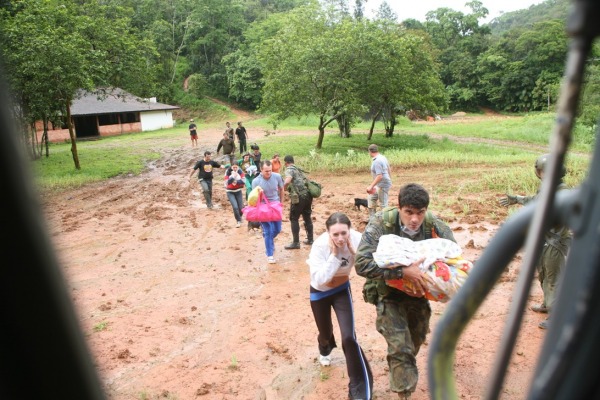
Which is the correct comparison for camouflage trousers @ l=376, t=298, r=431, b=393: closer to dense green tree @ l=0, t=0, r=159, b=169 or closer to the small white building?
dense green tree @ l=0, t=0, r=159, b=169

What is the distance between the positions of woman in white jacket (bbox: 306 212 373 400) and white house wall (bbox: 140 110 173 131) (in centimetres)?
4374

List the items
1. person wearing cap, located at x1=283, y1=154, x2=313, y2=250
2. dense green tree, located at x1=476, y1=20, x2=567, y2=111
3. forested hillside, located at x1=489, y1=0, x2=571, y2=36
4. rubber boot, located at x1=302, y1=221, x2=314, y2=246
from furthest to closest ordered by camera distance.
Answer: forested hillside, located at x1=489, y1=0, x2=571, y2=36, dense green tree, located at x1=476, y1=20, x2=567, y2=111, rubber boot, located at x1=302, y1=221, x2=314, y2=246, person wearing cap, located at x1=283, y1=154, x2=313, y2=250

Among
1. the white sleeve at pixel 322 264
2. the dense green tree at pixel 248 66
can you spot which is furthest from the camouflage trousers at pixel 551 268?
the dense green tree at pixel 248 66

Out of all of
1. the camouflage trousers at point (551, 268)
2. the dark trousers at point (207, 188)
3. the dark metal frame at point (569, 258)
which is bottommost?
the dark trousers at point (207, 188)

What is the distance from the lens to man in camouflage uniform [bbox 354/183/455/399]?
149 inches

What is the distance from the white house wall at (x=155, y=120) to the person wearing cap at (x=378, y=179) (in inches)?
1484

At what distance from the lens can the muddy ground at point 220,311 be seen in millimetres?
5055

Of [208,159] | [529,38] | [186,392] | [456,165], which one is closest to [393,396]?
[186,392]

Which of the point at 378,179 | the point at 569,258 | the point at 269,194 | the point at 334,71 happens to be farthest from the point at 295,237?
the point at 334,71

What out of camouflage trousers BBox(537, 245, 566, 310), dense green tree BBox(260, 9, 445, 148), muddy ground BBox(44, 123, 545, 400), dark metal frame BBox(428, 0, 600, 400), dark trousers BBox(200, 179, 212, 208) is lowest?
muddy ground BBox(44, 123, 545, 400)

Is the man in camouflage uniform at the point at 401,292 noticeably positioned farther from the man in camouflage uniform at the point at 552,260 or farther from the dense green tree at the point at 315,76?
the dense green tree at the point at 315,76

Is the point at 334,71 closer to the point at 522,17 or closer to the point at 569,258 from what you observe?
the point at 569,258

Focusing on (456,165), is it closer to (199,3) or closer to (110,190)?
(110,190)

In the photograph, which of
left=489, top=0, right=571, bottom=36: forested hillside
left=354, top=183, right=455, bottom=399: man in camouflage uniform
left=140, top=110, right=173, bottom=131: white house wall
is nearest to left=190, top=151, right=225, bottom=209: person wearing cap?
left=354, top=183, right=455, bottom=399: man in camouflage uniform
